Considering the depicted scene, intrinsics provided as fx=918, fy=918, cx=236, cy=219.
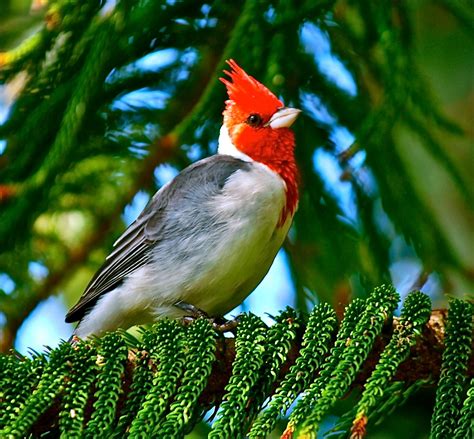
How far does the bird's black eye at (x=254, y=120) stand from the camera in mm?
3416

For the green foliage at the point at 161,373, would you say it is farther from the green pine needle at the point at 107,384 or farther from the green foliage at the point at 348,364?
the green foliage at the point at 348,364

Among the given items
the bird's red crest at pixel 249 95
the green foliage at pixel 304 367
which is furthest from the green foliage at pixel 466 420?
the bird's red crest at pixel 249 95

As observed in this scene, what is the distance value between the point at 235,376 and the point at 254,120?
5.30ft

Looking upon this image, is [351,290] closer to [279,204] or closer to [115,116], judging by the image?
[279,204]

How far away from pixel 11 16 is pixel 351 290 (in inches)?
78.8

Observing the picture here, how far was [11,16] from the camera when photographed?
4.09 metres

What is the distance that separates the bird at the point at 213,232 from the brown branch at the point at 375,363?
88 centimetres

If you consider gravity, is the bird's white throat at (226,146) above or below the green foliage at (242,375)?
above

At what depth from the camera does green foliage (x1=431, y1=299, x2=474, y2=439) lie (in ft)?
6.04

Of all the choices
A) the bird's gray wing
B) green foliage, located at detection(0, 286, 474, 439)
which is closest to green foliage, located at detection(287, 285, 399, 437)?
green foliage, located at detection(0, 286, 474, 439)

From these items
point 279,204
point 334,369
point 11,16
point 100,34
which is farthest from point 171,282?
point 11,16

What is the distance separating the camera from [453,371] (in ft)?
6.40

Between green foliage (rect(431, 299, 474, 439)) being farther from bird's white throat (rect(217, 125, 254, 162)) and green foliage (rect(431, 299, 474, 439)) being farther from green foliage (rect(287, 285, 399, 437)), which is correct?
bird's white throat (rect(217, 125, 254, 162))

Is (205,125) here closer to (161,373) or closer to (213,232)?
(213,232)
